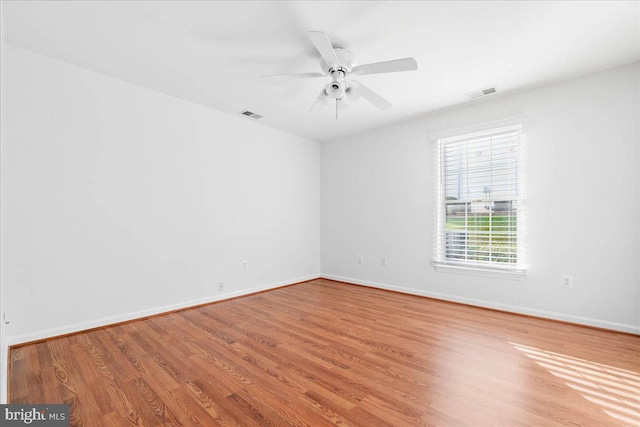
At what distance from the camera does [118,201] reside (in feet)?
10.1

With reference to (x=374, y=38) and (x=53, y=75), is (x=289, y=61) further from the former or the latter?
(x=53, y=75)

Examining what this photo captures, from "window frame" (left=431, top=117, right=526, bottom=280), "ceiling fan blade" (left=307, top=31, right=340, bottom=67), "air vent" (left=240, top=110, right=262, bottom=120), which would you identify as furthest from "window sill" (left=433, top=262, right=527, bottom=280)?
"air vent" (left=240, top=110, right=262, bottom=120)

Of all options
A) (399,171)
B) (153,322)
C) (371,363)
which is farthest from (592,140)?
(153,322)

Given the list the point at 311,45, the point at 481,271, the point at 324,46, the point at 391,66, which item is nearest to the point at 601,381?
the point at 481,271

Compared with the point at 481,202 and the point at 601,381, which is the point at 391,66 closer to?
the point at 481,202

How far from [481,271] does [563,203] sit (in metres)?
1.16

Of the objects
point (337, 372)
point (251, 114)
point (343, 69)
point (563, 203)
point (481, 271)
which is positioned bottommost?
point (337, 372)

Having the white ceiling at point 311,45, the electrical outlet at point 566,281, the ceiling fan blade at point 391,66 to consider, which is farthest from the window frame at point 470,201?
the ceiling fan blade at point 391,66

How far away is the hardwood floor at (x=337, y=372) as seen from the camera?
1641 mm

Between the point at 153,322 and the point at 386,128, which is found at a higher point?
the point at 386,128

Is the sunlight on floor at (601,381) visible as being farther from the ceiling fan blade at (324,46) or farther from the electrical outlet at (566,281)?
the ceiling fan blade at (324,46)

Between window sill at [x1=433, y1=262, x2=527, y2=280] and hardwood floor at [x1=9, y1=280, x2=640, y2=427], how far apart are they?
505 millimetres

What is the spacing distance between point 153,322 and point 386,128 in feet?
13.6

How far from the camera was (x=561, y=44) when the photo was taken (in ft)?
8.07
